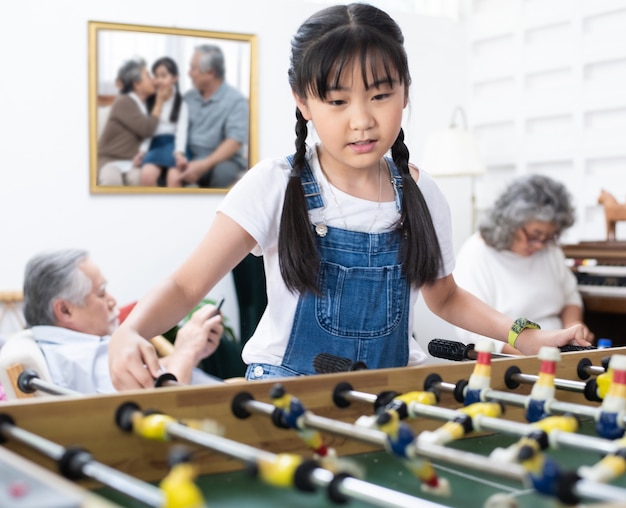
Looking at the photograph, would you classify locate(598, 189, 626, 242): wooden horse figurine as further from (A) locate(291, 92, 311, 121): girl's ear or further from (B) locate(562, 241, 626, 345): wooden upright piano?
(A) locate(291, 92, 311, 121): girl's ear

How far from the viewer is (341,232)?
1741mm

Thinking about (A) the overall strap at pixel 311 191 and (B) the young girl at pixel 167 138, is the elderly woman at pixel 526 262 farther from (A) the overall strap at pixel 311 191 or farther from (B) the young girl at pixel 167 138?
(A) the overall strap at pixel 311 191

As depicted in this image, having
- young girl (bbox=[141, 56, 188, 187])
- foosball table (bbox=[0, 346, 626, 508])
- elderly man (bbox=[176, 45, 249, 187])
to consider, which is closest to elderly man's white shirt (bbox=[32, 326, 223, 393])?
foosball table (bbox=[0, 346, 626, 508])

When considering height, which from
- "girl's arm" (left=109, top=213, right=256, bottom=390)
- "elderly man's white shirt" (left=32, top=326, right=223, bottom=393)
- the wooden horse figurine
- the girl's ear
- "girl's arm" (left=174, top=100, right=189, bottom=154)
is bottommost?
"elderly man's white shirt" (left=32, top=326, right=223, bottom=393)

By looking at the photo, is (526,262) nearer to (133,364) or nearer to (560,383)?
(560,383)

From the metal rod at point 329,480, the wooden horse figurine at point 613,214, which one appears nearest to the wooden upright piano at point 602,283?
the wooden horse figurine at point 613,214

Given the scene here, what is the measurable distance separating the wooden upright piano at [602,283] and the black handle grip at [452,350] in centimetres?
229

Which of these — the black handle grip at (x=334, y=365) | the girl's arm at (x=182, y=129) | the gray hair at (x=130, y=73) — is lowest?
the black handle grip at (x=334, y=365)

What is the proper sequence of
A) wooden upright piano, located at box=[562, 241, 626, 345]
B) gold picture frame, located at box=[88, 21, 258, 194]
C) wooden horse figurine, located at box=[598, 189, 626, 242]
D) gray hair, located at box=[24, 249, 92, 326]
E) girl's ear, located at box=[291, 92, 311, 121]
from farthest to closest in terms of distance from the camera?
gold picture frame, located at box=[88, 21, 258, 194] → wooden horse figurine, located at box=[598, 189, 626, 242] → wooden upright piano, located at box=[562, 241, 626, 345] → gray hair, located at box=[24, 249, 92, 326] → girl's ear, located at box=[291, 92, 311, 121]

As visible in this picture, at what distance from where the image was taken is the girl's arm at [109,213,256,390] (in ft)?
4.44

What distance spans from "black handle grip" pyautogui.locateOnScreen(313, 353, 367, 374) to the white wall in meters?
3.39

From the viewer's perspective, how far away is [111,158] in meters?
4.72

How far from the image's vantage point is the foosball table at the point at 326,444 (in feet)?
2.76

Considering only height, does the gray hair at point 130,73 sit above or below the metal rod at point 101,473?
above
